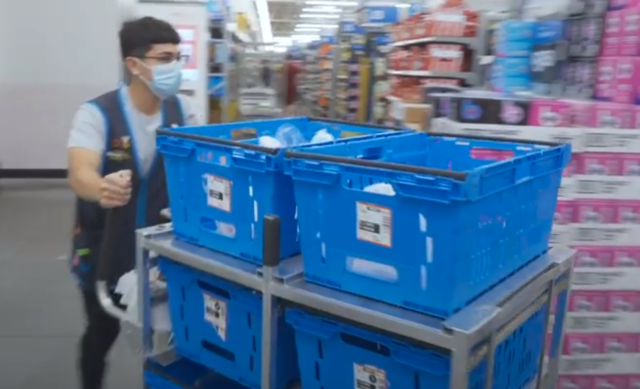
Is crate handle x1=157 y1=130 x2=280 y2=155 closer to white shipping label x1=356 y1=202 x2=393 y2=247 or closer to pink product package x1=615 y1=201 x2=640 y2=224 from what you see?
white shipping label x1=356 y1=202 x2=393 y2=247

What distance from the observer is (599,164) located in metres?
2.73

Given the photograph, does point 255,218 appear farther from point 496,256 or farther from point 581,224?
point 581,224

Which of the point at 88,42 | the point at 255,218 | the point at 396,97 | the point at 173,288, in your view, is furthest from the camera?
the point at 88,42

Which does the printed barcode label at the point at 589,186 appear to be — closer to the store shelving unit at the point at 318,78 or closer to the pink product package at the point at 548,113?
the pink product package at the point at 548,113

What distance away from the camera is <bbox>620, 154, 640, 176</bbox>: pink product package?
108 inches

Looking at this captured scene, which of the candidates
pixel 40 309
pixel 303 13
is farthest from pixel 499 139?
pixel 303 13

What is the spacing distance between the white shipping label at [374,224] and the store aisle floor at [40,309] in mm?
2118

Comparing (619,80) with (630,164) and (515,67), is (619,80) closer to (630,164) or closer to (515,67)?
(630,164)

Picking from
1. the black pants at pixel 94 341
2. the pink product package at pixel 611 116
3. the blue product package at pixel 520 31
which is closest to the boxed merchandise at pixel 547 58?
the blue product package at pixel 520 31

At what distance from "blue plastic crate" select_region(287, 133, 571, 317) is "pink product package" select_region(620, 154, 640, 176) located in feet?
3.90

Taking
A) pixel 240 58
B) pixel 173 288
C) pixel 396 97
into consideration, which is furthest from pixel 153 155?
pixel 240 58

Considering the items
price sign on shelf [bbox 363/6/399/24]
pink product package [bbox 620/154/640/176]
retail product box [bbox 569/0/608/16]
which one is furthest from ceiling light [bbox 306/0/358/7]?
pink product package [bbox 620/154/640/176]

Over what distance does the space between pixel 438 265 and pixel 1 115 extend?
741 cm

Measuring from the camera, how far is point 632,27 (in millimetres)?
2727
